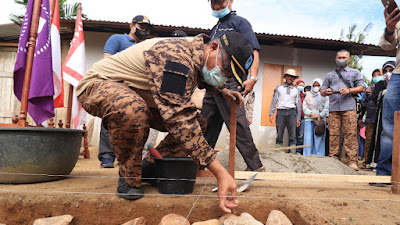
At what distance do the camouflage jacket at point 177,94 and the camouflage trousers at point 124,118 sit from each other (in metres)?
0.24

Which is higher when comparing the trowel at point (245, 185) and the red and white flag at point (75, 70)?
the red and white flag at point (75, 70)

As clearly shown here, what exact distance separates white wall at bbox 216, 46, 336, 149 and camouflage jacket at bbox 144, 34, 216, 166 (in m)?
5.41

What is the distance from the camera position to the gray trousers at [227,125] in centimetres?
268

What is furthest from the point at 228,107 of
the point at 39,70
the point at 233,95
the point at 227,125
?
the point at 39,70

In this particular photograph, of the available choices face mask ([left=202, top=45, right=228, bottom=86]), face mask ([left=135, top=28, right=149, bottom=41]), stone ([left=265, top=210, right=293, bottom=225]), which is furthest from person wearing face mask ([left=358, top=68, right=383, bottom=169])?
face mask ([left=202, top=45, right=228, bottom=86])

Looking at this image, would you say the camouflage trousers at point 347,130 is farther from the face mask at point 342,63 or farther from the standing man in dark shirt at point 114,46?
the standing man in dark shirt at point 114,46

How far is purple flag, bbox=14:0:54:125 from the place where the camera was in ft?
8.97

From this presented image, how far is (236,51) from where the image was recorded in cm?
175

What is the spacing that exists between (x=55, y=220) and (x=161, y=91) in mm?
1060

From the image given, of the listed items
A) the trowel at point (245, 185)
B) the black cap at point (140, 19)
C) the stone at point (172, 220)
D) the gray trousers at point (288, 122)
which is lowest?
the stone at point (172, 220)

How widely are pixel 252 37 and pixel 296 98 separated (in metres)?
3.19

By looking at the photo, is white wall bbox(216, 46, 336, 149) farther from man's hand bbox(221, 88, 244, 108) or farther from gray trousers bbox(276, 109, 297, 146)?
man's hand bbox(221, 88, 244, 108)

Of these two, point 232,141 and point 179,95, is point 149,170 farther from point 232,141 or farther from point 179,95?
point 179,95

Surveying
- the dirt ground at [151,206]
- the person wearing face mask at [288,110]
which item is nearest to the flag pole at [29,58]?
the dirt ground at [151,206]
